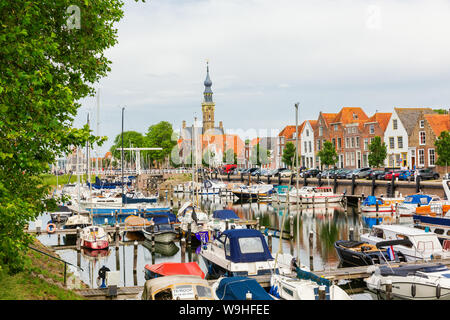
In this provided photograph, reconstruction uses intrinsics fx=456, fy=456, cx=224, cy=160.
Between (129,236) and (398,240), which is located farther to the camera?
(129,236)

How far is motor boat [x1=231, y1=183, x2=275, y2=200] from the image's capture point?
241 ft

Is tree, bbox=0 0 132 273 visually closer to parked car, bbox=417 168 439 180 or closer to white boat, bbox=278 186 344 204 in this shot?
white boat, bbox=278 186 344 204

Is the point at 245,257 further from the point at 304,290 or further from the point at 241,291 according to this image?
the point at 241,291

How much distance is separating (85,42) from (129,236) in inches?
1070

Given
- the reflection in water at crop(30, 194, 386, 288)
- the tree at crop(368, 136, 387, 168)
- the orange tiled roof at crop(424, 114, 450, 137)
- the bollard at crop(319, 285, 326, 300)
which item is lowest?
the reflection in water at crop(30, 194, 386, 288)

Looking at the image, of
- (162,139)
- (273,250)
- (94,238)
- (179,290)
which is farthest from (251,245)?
(162,139)

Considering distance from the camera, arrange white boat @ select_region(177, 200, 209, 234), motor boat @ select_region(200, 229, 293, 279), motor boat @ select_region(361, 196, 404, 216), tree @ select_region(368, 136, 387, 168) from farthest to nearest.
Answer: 1. tree @ select_region(368, 136, 387, 168)
2. motor boat @ select_region(361, 196, 404, 216)
3. white boat @ select_region(177, 200, 209, 234)
4. motor boat @ select_region(200, 229, 293, 279)

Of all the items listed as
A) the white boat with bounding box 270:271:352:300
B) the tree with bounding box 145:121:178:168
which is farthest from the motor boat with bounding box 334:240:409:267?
the tree with bounding box 145:121:178:168

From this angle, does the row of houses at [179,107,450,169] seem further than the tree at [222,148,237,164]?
No

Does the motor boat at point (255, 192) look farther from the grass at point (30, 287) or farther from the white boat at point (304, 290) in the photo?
the grass at point (30, 287)

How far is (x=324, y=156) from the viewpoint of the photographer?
89938 millimetres

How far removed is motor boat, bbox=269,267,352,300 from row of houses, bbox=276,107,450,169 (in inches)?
2280
